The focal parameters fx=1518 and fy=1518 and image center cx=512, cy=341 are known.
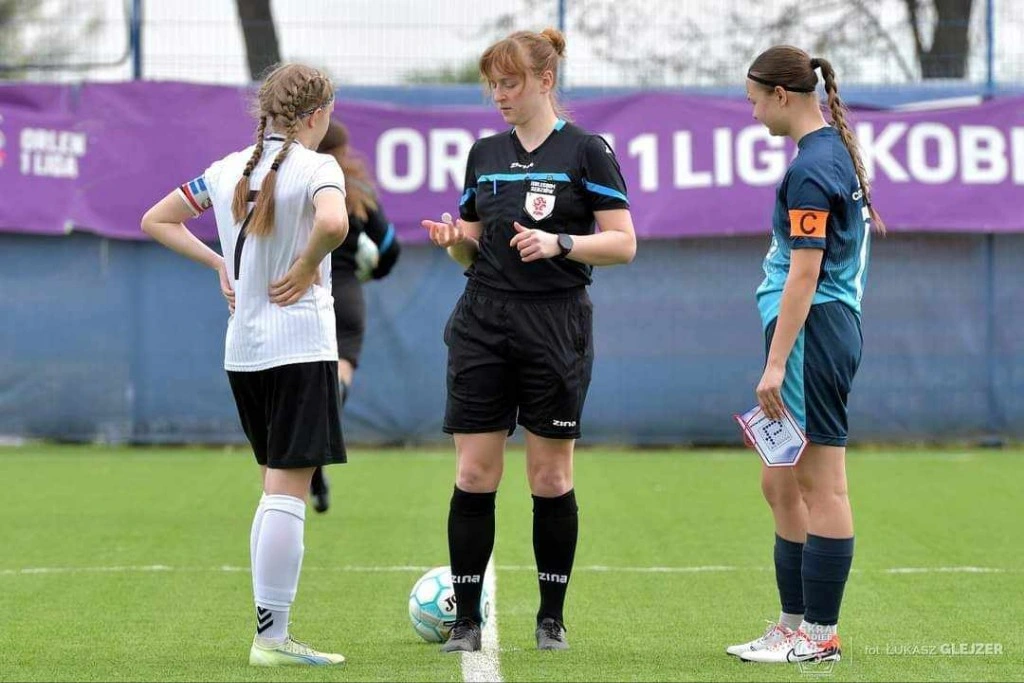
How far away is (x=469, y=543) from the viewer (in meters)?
4.77

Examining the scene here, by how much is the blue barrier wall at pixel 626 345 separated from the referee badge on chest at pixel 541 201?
24.0 ft

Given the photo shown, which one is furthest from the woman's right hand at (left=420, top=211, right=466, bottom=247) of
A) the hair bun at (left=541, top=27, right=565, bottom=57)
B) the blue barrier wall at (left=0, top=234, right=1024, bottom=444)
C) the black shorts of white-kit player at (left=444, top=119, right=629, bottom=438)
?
the blue barrier wall at (left=0, top=234, right=1024, bottom=444)

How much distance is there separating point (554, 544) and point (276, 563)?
0.93 metres

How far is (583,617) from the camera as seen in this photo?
17.9 ft

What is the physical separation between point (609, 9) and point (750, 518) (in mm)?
5328

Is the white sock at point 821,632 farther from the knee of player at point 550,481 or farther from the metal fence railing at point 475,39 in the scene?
the metal fence railing at point 475,39

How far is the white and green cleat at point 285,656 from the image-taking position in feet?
14.4

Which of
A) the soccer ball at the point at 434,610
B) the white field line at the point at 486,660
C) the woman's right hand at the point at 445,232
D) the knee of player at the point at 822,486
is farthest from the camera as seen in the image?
the soccer ball at the point at 434,610

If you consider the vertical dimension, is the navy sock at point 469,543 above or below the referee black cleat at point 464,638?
above

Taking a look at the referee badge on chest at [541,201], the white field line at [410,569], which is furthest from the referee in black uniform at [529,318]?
the white field line at [410,569]

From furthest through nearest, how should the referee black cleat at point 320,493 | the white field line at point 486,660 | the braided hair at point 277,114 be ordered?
the referee black cleat at point 320,493 → the braided hair at point 277,114 → the white field line at point 486,660

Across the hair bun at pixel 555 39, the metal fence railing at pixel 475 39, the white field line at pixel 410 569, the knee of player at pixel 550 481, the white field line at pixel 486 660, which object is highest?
the metal fence railing at pixel 475 39

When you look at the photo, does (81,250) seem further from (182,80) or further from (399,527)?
(399,527)

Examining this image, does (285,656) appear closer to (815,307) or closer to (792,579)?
(792,579)
